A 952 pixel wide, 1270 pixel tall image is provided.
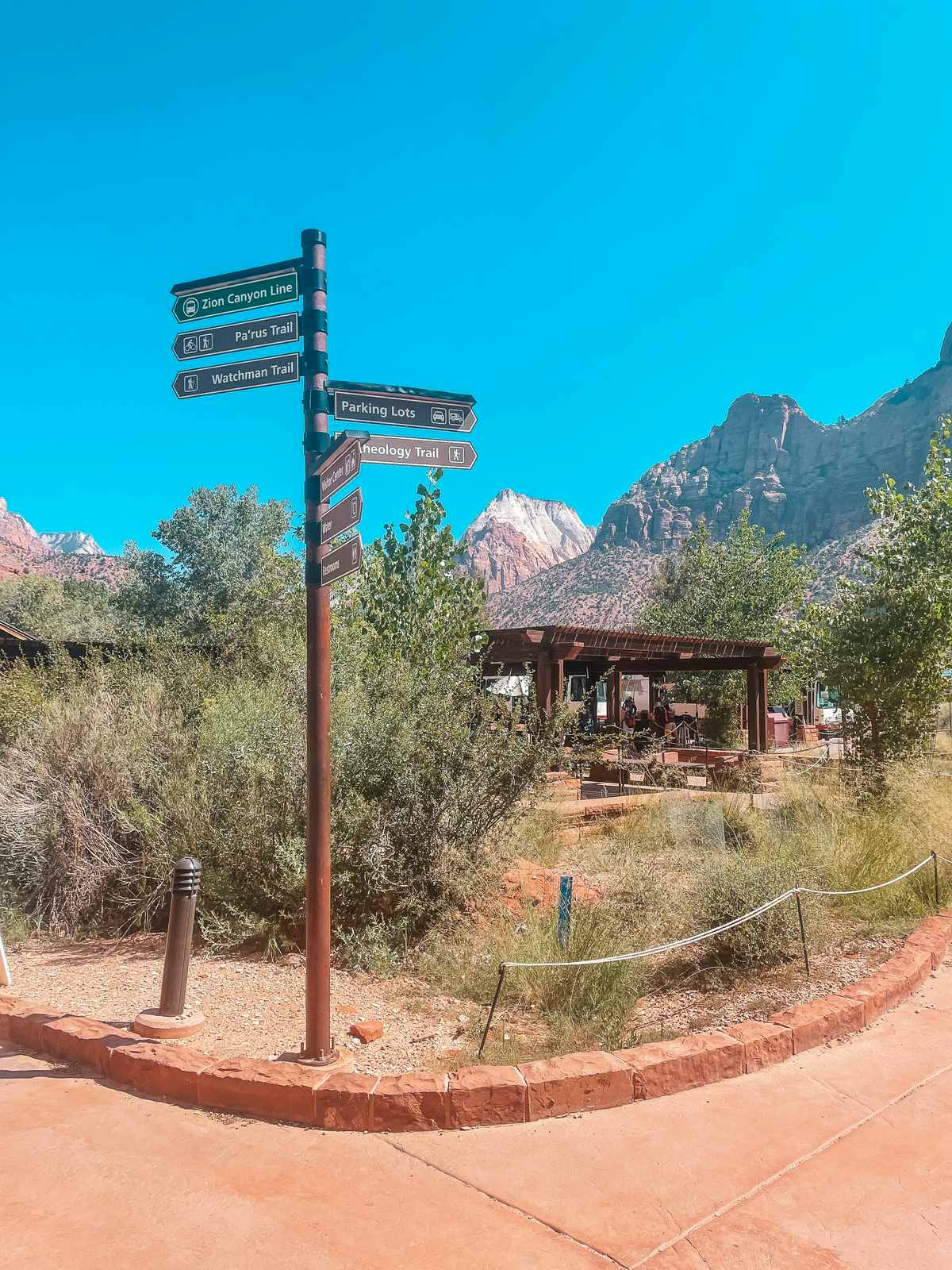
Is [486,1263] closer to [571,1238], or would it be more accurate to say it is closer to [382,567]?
[571,1238]

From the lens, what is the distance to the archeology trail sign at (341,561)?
3674 millimetres

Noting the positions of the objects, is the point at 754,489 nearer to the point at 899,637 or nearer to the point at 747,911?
the point at 899,637

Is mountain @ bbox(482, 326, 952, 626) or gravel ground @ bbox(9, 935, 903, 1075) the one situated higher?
mountain @ bbox(482, 326, 952, 626)

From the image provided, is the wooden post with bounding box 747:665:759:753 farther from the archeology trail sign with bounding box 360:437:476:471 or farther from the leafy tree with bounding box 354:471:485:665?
the archeology trail sign with bounding box 360:437:476:471

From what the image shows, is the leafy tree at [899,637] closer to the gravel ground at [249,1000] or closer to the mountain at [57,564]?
the gravel ground at [249,1000]

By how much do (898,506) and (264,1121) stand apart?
11.8 meters

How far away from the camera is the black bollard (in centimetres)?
425

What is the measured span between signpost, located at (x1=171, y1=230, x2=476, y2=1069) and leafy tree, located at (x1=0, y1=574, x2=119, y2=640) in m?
30.0

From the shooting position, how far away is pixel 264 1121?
3.49m

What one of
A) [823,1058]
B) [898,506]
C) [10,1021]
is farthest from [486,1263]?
[898,506]

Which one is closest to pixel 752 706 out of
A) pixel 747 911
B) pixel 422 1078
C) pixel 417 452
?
pixel 747 911

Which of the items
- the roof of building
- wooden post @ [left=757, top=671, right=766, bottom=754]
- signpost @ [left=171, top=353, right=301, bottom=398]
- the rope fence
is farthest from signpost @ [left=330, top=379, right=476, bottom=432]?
wooden post @ [left=757, top=671, right=766, bottom=754]

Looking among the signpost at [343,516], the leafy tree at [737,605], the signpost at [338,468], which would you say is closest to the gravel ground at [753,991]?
the signpost at [343,516]

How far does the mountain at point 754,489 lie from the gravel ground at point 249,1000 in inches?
2234
